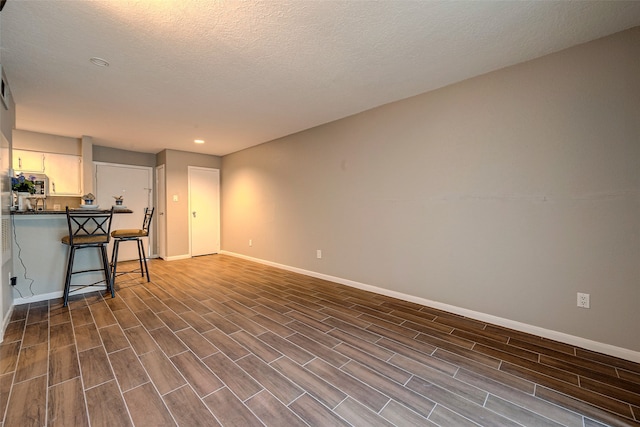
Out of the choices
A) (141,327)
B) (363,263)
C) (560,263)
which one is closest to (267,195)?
(363,263)

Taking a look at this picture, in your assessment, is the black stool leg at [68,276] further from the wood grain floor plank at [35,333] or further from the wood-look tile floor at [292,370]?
the wood grain floor plank at [35,333]

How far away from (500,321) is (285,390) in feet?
6.92

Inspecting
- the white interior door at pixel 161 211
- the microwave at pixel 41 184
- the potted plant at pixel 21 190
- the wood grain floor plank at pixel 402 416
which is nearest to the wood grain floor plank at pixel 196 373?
the wood grain floor plank at pixel 402 416

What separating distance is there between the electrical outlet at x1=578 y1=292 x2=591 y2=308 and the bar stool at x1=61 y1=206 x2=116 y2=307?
4.76 metres

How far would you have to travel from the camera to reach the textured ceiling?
1741mm

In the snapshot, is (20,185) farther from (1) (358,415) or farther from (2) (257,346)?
(1) (358,415)

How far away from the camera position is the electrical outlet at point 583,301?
209 centimetres

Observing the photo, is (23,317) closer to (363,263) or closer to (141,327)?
(141,327)

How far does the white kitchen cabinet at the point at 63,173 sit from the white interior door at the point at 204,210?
186 cm

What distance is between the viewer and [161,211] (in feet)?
18.6

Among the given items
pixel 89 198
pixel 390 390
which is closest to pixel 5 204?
pixel 89 198

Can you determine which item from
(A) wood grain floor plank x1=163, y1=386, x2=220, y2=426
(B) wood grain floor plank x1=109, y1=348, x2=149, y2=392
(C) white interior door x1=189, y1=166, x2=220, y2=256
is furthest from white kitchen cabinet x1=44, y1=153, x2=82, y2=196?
(A) wood grain floor plank x1=163, y1=386, x2=220, y2=426

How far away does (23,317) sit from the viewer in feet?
8.59

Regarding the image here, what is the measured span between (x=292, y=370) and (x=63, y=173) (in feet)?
18.2
